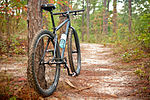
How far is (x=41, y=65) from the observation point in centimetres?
234

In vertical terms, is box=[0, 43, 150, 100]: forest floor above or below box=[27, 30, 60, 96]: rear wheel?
below

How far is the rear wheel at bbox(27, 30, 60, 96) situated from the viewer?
6.27ft

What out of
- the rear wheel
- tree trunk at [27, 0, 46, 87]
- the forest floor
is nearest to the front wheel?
the forest floor

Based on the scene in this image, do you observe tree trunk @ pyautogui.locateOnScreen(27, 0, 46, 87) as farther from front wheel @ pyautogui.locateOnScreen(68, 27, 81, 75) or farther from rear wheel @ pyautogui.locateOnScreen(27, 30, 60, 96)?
front wheel @ pyautogui.locateOnScreen(68, 27, 81, 75)

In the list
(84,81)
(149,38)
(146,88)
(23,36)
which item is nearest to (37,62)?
(84,81)

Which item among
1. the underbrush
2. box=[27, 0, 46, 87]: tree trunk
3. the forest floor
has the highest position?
box=[27, 0, 46, 87]: tree trunk

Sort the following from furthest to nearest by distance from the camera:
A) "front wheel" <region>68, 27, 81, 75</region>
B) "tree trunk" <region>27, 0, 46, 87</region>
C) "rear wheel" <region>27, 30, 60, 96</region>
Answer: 1. "front wheel" <region>68, 27, 81, 75</region>
2. "tree trunk" <region>27, 0, 46, 87</region>
3. "rear wheel" <region>27, 30, 60, 96</region>

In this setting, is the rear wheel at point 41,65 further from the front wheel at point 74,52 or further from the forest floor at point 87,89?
the front wheel at point 74,52

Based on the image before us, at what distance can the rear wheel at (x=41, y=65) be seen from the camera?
191 centimetres

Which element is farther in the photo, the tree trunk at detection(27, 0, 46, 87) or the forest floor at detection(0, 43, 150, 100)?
the tree trunk at detection(27, 0, 46, 87)

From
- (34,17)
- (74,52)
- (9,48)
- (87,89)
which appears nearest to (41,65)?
(34,17)

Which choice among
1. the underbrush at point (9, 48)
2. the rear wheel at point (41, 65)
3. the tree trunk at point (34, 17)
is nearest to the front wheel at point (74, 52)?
the rear wheel at point (41, 65)

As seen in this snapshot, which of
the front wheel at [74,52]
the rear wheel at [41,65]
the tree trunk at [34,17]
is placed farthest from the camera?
the front wheel at [74,52]

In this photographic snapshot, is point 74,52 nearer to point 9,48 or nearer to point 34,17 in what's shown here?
point 34,17
